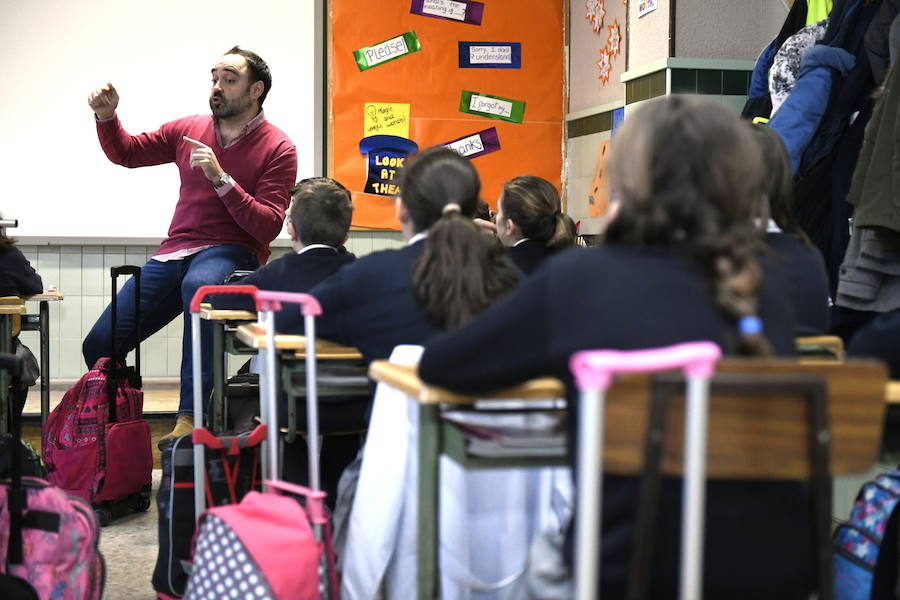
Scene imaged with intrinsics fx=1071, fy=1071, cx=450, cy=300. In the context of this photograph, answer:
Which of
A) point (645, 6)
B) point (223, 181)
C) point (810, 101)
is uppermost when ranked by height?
point (645, 6)

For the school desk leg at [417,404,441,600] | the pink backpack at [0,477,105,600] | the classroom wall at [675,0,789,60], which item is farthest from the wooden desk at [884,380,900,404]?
the classroom wall at [675,0,789,60]

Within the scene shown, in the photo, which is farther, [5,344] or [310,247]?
[5,344]

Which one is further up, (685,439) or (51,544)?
(685,439)

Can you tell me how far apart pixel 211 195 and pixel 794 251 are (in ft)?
7.88

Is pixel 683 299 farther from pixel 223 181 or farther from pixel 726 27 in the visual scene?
pixel 726 27

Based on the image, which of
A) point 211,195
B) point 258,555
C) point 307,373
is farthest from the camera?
point 211,195

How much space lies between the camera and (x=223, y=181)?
3.75 metres

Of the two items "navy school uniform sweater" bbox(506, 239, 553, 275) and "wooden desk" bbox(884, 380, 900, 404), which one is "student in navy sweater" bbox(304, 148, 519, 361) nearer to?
"wooden desk" bbox(884, 380, 900, 404)

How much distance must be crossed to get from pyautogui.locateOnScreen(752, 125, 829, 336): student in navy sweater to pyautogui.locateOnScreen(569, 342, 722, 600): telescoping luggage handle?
120 centimetres

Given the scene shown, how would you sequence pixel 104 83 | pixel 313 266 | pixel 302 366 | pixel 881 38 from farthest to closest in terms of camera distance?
pixel 104 83, pixel 313 266, pixel 881 38, pixel 302 366

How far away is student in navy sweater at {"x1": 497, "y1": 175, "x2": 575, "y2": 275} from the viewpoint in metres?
3.56

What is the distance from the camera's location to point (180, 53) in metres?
5.51

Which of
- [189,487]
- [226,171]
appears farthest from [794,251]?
[226,171]

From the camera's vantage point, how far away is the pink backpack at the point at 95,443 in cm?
346
